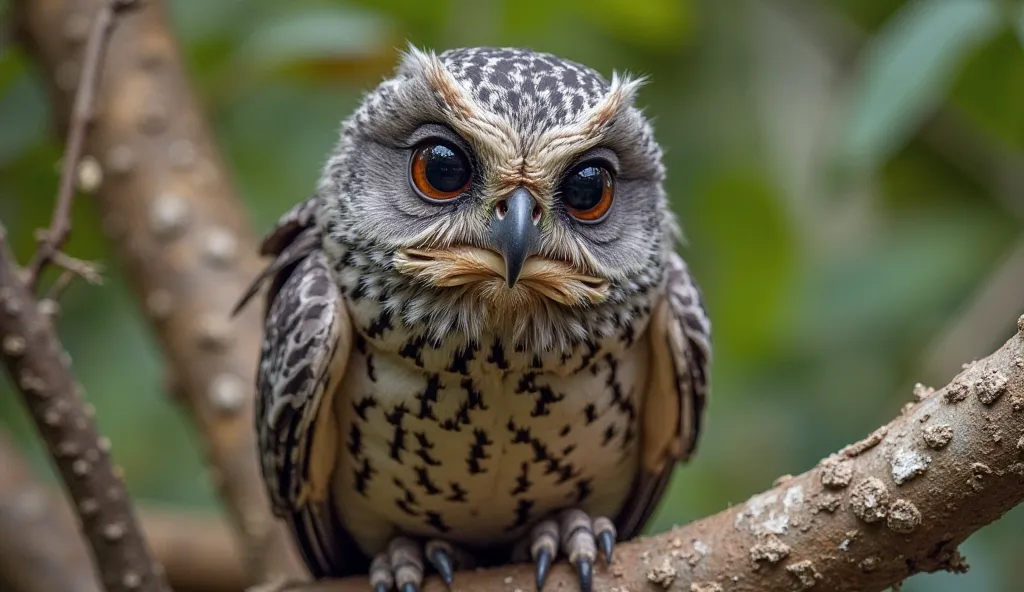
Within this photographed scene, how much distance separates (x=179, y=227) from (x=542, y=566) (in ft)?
6.66

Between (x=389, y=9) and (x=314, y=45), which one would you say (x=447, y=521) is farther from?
(x=389, y=9)

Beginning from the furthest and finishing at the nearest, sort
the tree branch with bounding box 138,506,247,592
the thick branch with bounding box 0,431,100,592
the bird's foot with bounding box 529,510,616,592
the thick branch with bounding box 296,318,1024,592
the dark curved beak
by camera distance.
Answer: the tree branch with bounding box 138,506,247,592, the thick branch with bounding box 0,431,100,592, the bird's foot with bounding box 529,510,616,592, the dark curved beak, the thick branch with bounding box 296,318,1024,592

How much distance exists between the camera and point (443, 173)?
2.59m

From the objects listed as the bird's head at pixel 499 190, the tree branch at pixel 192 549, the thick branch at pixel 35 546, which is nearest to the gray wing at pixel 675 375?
the bird's head at pixel 499 190

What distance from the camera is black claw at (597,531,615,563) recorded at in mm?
2732

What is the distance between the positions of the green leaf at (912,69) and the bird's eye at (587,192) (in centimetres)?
80

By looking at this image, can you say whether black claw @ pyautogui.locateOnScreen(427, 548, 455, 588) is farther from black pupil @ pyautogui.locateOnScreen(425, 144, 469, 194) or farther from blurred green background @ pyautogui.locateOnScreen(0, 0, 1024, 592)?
blurred green background @ pyautogui.locateOnScreen(0, 0, 1024, 592)

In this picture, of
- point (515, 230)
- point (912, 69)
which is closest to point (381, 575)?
point (515, 230)

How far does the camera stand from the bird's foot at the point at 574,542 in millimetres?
2727

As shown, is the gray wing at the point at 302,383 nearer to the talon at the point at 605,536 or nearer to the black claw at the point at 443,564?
the black claw at the point at 443,564

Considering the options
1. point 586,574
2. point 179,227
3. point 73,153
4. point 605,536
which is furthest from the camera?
point 179,227

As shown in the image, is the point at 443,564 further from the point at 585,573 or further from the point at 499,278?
the point at 499,278

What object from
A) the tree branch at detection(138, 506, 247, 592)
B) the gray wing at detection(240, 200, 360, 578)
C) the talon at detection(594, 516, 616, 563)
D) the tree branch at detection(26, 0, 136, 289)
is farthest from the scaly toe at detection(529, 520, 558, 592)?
the tree branch at detection(138, 506, 247, 592)

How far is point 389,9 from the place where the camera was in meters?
4.32
